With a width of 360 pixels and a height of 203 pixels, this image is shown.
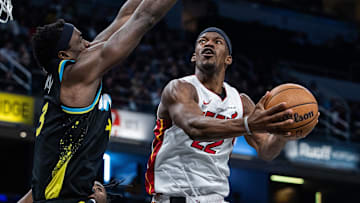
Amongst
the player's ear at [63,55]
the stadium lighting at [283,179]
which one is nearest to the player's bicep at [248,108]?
the player's ear at [63,55]

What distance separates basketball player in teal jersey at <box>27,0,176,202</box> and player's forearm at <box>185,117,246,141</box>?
2.17 feet

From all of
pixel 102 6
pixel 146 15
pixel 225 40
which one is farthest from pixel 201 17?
pixel 146 15

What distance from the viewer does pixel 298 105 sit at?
4289 mm

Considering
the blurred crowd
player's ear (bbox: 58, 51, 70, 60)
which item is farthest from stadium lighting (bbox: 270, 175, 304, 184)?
player's ear (bbox: 58, 51, 70, 60)

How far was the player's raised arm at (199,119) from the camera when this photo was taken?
3.71 m

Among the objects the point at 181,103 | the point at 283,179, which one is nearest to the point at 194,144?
the point at 181,103

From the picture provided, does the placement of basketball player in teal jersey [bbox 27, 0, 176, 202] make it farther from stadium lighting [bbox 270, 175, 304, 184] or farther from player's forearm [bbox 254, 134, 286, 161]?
stadium lighting [bbox 270, 175, 304, 184]

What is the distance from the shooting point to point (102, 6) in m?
18.5

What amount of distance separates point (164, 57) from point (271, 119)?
42.6ft

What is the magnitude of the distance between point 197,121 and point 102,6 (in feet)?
49.1

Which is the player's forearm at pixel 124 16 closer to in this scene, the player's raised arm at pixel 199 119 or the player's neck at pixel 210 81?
the player's raised arm at pixel 199 119

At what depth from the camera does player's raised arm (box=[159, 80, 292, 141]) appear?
371 centimetres

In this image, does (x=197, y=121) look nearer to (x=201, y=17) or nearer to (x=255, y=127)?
(x=255, y=127)

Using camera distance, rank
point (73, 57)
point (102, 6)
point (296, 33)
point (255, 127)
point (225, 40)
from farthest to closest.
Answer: point (296, 33) < point (102, 6) < point (225, 40) < point (73, 57) < point (255, 127)
